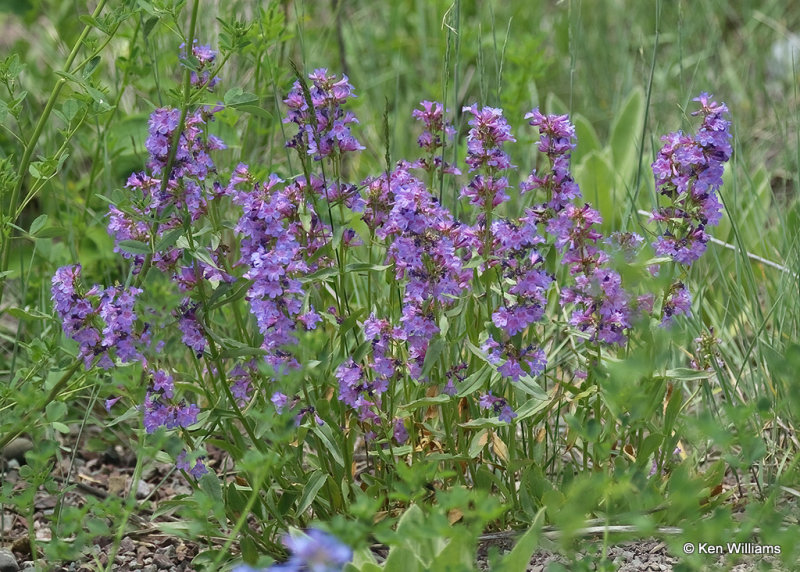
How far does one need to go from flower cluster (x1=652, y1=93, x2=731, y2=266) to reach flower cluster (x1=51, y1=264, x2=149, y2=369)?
0.92 m

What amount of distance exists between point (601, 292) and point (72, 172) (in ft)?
7.73

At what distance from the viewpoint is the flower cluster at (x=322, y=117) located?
5.65ft

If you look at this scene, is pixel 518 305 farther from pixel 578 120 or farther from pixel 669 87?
pixel 669 87

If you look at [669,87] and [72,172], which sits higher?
[669,87]

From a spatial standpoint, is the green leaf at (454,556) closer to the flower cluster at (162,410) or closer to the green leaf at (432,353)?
the green leaf at (432,353)

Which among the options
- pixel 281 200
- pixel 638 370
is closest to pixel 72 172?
pixel 281 200

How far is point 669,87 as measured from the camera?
3.95m

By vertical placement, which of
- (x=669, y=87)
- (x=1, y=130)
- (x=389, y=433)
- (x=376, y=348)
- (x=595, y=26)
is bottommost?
(x=389, y=433)

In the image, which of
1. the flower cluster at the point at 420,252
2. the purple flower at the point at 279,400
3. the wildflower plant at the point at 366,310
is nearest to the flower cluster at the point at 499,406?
the wildflower plant at the point at 366,310

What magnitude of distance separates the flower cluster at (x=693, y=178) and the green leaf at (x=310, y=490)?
0.72 metres

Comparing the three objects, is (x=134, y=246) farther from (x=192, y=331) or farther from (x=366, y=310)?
(x=366, y=310)

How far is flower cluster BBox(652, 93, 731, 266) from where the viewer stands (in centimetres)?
166

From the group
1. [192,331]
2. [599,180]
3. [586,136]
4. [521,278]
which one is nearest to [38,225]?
[192,331]

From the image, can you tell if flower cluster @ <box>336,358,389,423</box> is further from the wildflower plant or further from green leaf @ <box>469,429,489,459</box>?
green leaf @ <box>469,429,489,459</box>
